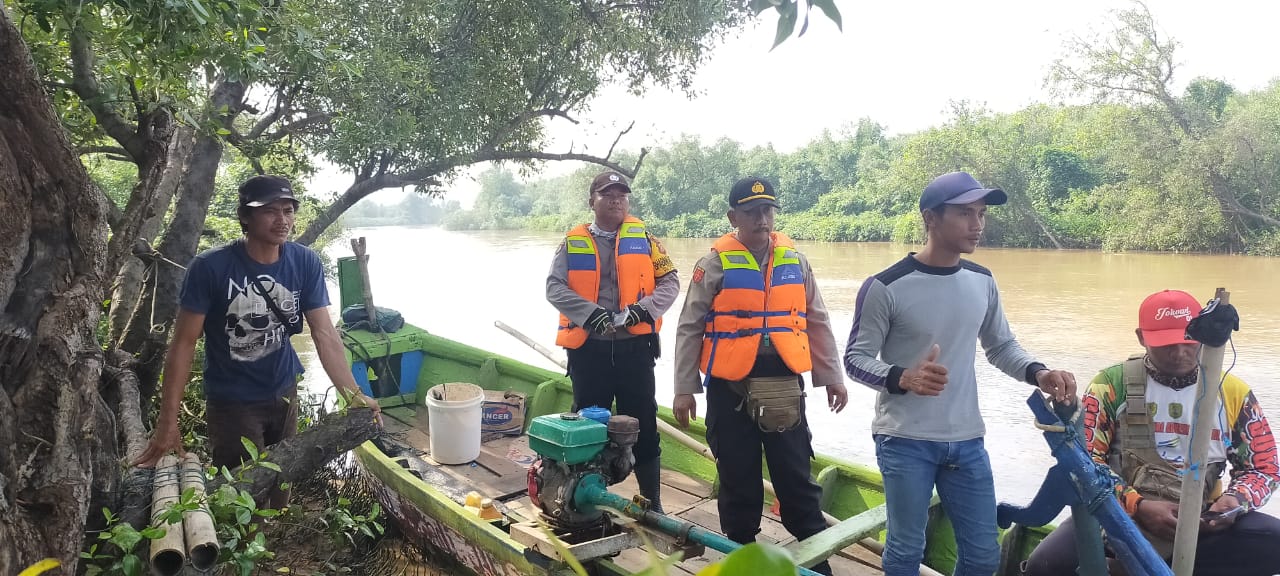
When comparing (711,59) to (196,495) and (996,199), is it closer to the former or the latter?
(996,199)

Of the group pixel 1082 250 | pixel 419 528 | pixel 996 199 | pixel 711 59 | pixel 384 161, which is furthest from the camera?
pixel 1082 250

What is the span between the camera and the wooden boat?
10.1 ft

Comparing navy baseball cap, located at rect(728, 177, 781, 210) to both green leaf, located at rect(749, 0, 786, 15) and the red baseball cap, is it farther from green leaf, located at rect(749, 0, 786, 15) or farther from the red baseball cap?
green leaf, located at rect(749, 0, 786, 15)

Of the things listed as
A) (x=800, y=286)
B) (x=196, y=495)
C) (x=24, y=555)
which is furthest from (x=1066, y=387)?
(x=24, y=555)

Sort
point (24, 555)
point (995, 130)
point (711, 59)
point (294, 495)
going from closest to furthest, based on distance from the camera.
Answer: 1. point (24, 555)
2. point (294, 495)
3. point (711, 59)
4. point (995, 130)

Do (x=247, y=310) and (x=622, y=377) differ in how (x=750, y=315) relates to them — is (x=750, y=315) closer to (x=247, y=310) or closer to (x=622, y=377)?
(x=622, y=377)

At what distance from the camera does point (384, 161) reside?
8.05m

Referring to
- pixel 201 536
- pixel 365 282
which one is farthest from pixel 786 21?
pixel 365 282

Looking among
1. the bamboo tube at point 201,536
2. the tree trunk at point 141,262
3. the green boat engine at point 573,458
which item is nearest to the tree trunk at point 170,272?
the tree trunk at point 141,262

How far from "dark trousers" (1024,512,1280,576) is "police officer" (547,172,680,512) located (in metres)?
1.72

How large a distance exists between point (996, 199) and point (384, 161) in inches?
266

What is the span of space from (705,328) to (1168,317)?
59.5 inches

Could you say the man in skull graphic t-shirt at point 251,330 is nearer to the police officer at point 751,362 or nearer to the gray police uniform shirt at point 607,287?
the gray police uniform shirt at point 607,287

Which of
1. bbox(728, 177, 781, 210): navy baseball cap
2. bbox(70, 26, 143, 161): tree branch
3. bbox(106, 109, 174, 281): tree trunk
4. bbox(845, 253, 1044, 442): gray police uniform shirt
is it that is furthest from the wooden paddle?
bbox(845, 253, 1044, 442): gray police uniform shirt
